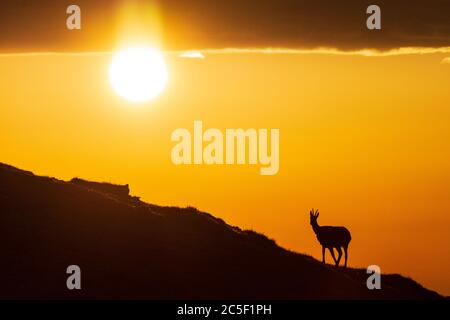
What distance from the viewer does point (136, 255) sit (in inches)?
2758

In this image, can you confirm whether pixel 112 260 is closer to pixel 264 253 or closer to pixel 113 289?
pixel 113 289

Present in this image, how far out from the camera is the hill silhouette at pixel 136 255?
217ft

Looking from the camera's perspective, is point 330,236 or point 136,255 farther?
point 330,236

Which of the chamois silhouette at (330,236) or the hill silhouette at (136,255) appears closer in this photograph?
the hill silhouette at (136,255)

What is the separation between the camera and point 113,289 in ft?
215

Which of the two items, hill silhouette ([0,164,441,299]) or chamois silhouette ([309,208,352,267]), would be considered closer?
hill silhouette ([0,164,441,299])

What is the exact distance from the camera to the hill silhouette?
66250mm
